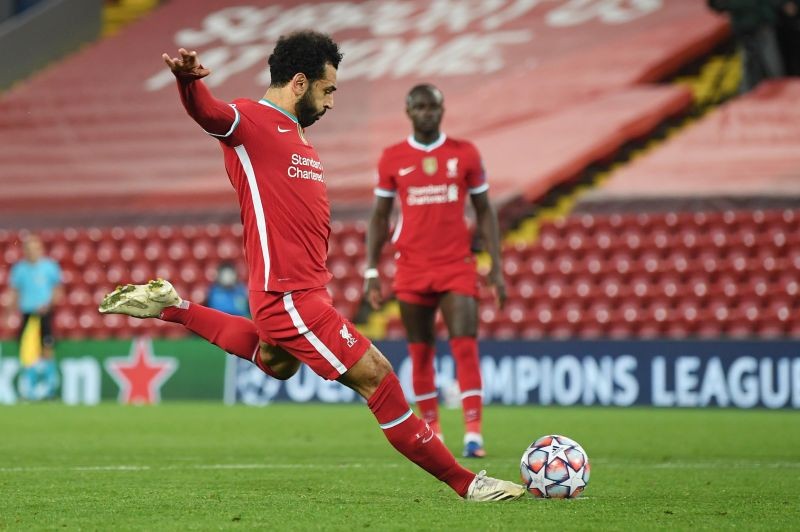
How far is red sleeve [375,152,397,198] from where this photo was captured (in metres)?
7.96

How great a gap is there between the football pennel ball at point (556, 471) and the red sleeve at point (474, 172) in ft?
9.10

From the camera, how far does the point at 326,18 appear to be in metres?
24.2

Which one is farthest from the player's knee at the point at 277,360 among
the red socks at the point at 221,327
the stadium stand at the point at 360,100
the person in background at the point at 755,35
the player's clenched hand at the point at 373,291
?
the person in background at the point at 755,35

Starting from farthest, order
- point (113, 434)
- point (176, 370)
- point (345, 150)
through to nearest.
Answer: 1. point (345, 150)
2. point (176, 370)
3. point (113, 434)

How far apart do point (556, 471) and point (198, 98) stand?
6.65 ft

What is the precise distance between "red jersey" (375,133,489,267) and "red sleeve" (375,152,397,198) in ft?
0.32

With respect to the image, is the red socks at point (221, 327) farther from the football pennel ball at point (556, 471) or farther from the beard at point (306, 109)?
the football pennel ball at point (556, 471)

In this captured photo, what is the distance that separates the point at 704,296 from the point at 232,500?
11414 mm

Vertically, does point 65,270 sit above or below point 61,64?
below

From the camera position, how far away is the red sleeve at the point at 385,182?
7.96 metres

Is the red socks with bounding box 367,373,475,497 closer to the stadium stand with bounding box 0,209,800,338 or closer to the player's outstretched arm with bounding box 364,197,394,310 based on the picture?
the player's outstretched arm with bounding box 364,197,394,310

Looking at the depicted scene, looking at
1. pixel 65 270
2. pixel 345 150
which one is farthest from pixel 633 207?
pixel 65 270

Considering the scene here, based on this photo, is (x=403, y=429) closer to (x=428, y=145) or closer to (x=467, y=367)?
(x=467, y=367)

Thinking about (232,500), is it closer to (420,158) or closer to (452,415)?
(420,158)
